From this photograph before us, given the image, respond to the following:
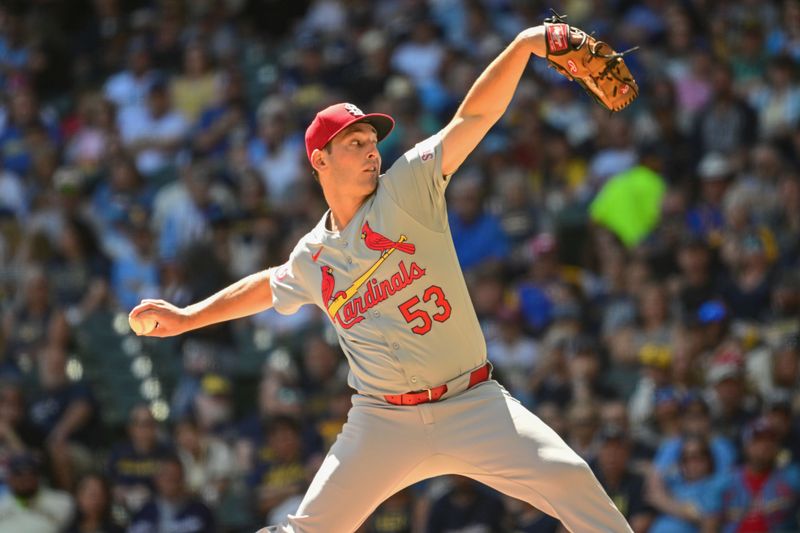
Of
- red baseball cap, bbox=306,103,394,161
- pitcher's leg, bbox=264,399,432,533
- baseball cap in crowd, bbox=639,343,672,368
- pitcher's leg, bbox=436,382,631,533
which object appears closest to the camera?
pitcher's leg, bbox=436,382,631,533

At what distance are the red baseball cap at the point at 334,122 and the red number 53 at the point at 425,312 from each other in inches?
30.7

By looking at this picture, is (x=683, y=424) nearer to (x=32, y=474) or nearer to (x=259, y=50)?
(x=32, y=474)

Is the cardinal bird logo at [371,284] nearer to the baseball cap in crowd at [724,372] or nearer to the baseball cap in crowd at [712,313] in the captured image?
the baseball cap in crowd at [724,372]

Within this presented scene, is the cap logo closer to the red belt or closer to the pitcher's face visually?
the pitcher's face

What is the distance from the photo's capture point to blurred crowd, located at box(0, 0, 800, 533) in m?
9.16

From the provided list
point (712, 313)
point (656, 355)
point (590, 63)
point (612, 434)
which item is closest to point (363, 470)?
point (590, 63)

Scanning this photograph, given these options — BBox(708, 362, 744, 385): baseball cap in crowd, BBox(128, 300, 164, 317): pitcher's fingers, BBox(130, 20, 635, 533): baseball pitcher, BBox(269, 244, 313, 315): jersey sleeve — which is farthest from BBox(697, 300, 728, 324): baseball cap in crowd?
BBox(128, 300, 164, 317): pitcher's fingers

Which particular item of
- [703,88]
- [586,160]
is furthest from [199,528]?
[703,88]

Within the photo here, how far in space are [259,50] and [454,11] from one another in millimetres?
2339

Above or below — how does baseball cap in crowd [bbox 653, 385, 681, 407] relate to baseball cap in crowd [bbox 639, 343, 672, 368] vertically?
below

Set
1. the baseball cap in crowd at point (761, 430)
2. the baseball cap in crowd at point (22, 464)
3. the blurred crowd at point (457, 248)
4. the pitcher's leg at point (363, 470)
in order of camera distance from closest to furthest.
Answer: the pitcher's leg at point (363, 470) → the baseball cap in crowd at point (761, 430) → the blurred crowd at point (457, 248) → the baseball cap in crowd at point (22, 464)

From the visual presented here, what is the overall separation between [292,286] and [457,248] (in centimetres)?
552

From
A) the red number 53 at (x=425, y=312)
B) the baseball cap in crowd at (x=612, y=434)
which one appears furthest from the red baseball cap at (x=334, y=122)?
the baseball cap in crowd at (x=612, y=434)

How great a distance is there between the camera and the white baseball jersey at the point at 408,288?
5457 mm
